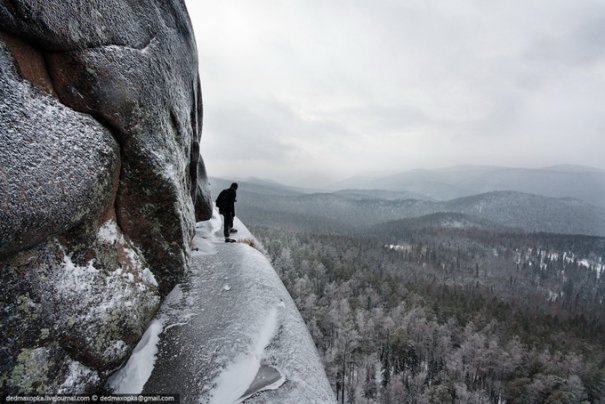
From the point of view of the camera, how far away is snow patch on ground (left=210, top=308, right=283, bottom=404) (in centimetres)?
473

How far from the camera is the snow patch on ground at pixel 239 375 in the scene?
4.73 m

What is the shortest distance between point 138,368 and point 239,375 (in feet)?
5.95

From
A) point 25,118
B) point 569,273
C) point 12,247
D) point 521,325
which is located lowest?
point 569,273

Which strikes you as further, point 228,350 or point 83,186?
point 228,350

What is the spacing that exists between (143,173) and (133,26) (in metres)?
3.07

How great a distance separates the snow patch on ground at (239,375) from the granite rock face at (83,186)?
1834mm

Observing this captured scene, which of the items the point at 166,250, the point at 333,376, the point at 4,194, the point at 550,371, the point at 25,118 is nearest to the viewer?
the point at 4,194

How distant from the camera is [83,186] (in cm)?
448

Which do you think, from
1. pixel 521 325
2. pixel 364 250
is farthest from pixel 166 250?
pixel 364 250

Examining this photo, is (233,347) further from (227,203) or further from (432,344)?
(432,344)

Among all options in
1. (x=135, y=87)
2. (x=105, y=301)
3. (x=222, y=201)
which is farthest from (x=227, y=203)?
(x=105, y=301)

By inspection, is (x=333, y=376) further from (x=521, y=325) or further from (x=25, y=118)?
(x=25, y=118)

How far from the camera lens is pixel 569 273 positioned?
174m

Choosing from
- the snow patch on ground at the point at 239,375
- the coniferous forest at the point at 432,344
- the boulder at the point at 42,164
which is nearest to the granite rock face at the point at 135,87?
the boulder at the point at 42,164
